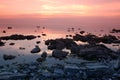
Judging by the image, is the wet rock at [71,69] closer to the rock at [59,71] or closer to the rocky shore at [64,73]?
the rocky shore at [64,73]

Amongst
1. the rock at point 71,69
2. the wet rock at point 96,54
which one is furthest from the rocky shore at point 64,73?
the wet rock at point 96,54

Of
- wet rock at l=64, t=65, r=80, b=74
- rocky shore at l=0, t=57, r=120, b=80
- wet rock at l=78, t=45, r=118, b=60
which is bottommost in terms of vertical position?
wet rock at l=78, t=45, r=118, b=60

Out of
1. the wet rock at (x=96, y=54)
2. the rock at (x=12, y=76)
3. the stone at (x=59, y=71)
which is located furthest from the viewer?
the wet rock at (x=96, y=54)

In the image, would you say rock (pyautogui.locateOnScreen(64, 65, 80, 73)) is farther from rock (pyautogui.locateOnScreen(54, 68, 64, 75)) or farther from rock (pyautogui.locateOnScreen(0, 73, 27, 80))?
rock (pyautogui.locateOnScreen(0, 73, 27, 80))

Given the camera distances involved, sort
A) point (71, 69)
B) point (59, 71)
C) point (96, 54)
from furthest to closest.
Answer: point (96, 54)
point (71, 69)
point (59, 71)

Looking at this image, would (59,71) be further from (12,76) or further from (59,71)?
(12,76)

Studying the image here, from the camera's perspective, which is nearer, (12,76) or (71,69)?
(12,76)

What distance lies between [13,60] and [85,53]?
1149 cm

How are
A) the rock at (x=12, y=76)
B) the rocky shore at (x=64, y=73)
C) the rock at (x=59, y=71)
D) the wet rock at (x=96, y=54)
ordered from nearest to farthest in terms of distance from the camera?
the rock at (x=12, y=76)
the rocky shore at (x=64, y=73)
the rock at (x=59, y=71)
the wet rock at (x=96, y=54)

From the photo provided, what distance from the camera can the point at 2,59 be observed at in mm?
46812

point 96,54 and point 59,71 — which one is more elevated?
point 59,71

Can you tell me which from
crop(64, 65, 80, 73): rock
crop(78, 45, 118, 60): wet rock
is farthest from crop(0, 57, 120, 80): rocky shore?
crop(78, 45, 118, 60): wet rock

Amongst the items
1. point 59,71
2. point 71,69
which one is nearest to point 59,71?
point 59,71

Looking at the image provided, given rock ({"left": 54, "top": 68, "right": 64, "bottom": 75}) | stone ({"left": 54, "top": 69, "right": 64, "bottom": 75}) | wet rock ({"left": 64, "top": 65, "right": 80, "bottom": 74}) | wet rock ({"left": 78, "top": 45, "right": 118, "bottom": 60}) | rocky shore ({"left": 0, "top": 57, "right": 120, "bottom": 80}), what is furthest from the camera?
wet rock ({"left": 78, "top": 45, "right": 118, "bottom": 60})
